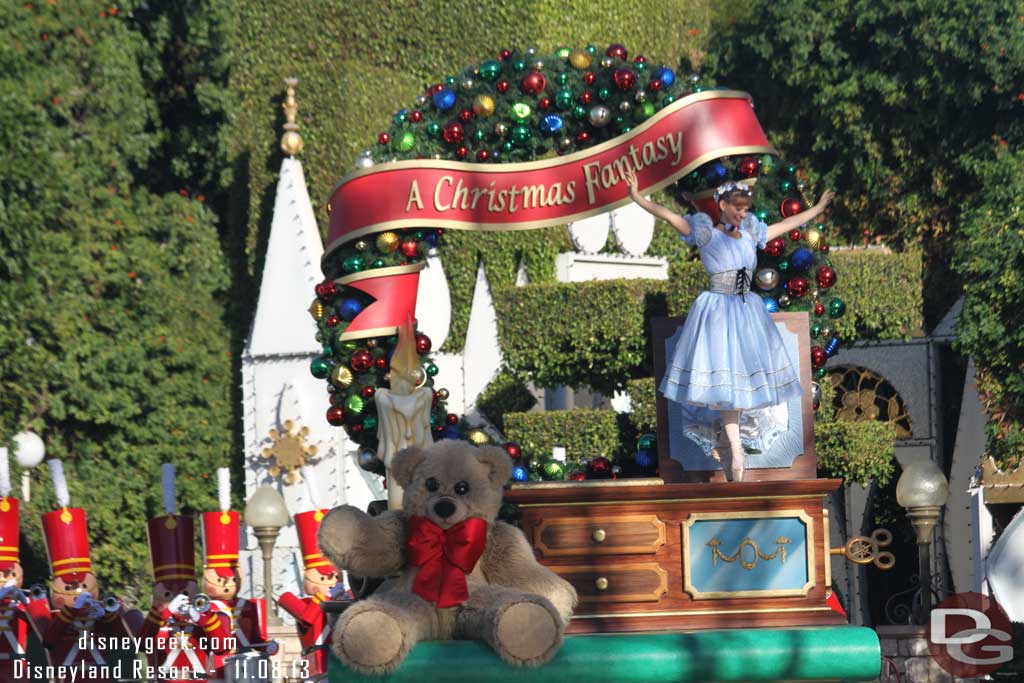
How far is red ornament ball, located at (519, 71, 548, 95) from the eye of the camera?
39.6ft

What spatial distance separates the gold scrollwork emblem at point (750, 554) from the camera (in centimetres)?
809

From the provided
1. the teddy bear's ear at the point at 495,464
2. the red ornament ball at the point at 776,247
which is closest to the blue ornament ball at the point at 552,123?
the red ornament ball at the point at 776,247

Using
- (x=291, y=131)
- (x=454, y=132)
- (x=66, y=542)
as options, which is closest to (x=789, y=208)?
(x=454, y=132)

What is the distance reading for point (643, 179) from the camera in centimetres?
1188

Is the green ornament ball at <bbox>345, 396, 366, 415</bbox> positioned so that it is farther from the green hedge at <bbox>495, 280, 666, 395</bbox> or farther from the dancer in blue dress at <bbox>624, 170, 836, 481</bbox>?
the green hedge at <bbox>495, 280, 666, 395</bbox>

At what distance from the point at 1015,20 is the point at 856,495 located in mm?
6114

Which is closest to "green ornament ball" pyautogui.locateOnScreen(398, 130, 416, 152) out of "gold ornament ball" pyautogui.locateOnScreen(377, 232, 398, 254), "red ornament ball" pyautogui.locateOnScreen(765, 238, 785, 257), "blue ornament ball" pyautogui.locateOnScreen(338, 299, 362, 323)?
"gold ornament ball" pyautogui.locateOnScreen(377, 232, 398, 254)

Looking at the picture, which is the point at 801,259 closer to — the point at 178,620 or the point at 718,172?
the point at 718,172

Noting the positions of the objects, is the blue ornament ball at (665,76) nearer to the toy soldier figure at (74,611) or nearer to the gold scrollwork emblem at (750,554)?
the gold scrollwork emblem at (750,554)

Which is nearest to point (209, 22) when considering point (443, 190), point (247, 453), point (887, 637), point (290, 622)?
point (247, 453)

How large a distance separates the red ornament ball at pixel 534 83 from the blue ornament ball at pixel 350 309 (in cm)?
196

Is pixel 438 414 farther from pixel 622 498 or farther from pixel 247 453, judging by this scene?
pixel 247 453

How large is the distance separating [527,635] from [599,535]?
1.04m

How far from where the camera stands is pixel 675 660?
7539 millimetres
